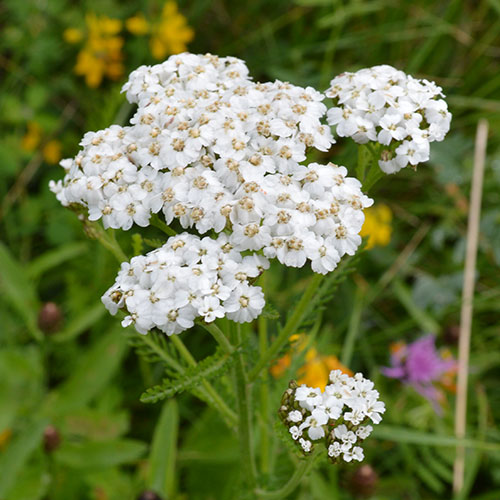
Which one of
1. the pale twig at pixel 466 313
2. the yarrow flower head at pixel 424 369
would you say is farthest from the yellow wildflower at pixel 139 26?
the yarrow flower head at pixel 424 369

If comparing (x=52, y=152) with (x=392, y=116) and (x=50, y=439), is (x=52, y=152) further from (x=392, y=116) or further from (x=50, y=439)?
(x=392, y=116)

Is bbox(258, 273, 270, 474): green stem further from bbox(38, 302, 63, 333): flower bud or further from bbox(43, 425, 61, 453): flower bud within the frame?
bbox(38, 302, 63, 333): flower bud

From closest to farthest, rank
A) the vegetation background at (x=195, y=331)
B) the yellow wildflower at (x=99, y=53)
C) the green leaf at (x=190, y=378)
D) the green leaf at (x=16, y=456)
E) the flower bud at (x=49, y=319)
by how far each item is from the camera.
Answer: the green leaf at (x=190, y=378)
the green leaf at (x=16, y=456)
the vegetation background at (x=195, y=331)
the flower bud at (x=49, y=319)
the yellow wildflower at (x=99, y=53)

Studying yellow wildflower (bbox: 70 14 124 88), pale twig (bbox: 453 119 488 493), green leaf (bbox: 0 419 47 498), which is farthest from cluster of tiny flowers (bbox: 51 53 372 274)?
yellow wildflower (bbox: 70 14 124 88)

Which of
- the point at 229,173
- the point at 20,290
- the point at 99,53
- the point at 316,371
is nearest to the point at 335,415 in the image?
the point at 229,173

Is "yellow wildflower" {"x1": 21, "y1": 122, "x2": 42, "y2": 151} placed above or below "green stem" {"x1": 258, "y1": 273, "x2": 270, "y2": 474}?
above

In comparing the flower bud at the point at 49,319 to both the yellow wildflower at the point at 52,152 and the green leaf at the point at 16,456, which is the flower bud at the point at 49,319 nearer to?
the green leaf at the point at 16,456

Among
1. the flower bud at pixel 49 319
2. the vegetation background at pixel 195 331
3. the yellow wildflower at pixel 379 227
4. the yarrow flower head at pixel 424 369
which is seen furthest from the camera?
the yellow wildflower at pixel 379 227
